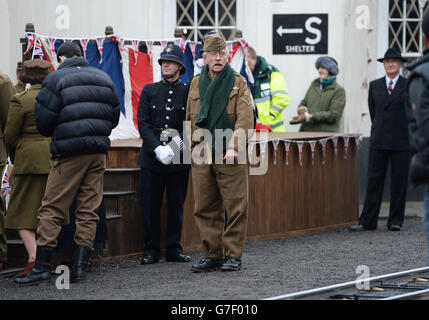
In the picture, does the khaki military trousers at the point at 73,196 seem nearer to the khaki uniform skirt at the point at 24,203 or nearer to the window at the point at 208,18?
the khaki uniform skirt at the point at 24,203

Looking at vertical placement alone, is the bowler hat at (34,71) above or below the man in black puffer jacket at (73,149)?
above

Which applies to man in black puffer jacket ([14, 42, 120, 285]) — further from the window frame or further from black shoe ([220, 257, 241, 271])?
the window frame

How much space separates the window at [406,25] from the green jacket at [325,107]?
2.51 metres

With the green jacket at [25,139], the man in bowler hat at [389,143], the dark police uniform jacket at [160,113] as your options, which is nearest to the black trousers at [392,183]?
the man in bowler hat at [389,143]

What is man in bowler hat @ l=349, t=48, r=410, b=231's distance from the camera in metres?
11.8

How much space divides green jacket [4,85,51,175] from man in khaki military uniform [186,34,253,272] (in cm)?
132

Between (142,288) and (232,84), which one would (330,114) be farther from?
(142,288)

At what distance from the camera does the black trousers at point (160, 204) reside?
9.41 metres

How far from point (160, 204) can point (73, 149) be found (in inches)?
59.5

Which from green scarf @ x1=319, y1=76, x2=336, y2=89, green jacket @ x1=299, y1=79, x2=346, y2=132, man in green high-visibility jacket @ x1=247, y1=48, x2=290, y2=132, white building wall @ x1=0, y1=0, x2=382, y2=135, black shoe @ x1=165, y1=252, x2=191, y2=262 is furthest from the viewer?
white building wall @ x1=0, y1=0, x2=382, y2=135

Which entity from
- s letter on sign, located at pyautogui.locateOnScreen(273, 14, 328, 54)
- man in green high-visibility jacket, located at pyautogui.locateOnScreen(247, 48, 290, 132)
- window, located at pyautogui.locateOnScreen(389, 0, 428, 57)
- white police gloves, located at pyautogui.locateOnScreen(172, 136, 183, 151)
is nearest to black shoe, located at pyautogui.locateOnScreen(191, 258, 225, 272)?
white police gloves, located at pyautogui.locateOnScreen(172, 136, 183, 151)

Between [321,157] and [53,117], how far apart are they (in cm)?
452
